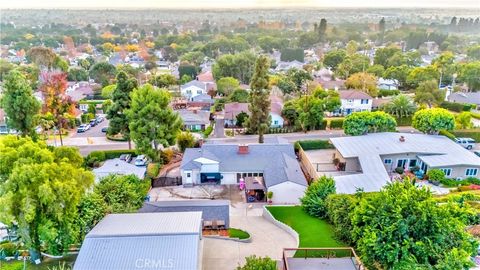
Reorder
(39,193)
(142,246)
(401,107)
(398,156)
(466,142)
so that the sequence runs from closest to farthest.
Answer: (142,246), (39,193), (398,156), (466,142), (401,107)

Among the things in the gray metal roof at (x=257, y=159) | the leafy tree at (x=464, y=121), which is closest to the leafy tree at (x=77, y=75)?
the gray metal roof at (x=257, y=159)

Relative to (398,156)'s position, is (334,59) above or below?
above

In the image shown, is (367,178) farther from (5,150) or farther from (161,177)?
Answer: (5,150)

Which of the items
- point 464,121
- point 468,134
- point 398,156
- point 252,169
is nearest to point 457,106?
point 464,121

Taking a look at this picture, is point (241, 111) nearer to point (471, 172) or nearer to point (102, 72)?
point (471, 172)

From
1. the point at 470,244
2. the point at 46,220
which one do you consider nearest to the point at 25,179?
the point at 46,220

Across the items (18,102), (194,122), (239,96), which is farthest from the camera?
(239,96)

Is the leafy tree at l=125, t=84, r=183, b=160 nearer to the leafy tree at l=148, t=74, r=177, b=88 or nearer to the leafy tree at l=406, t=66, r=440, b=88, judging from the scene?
the leafy tree at l=148, t=74, r=177, b=88
